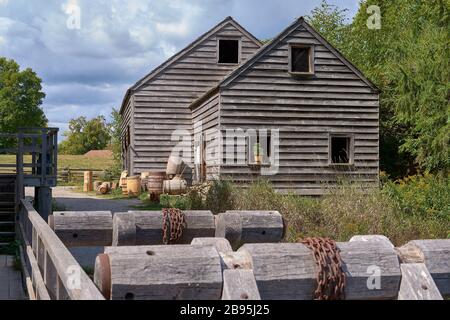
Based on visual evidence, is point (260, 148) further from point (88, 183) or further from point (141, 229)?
point (141, 229)

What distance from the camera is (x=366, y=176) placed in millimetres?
21891

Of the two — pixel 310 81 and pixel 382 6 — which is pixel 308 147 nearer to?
pixel 310 81

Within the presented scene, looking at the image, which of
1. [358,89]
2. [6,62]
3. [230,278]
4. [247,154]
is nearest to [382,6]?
[358,89]

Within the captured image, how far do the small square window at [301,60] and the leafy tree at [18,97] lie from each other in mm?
41818

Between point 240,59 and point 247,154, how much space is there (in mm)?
7028

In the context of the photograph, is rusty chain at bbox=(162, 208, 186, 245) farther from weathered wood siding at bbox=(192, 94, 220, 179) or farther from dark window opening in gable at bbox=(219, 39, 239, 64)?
dark window opening in gable at bbox=(219, 39, 239, 64)

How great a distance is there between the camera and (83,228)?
18.6 feet

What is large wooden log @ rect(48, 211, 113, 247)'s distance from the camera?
5.68m

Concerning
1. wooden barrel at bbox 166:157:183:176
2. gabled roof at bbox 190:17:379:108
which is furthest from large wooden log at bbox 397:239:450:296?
wooden barrel at bbox 166:157:183:176

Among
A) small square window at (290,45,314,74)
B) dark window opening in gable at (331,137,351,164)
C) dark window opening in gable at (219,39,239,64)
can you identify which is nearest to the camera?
small square window at (290,45,314,74)

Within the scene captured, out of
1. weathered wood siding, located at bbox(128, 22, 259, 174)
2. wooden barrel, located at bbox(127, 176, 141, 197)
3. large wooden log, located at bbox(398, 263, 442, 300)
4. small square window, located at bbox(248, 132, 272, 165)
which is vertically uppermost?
weathered wood siding, located at bbox(128, 22, 259, 174)

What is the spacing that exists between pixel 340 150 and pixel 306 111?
88.2 inches

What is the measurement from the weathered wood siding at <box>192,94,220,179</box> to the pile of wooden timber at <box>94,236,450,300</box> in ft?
56.7

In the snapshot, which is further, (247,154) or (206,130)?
(206,130)
